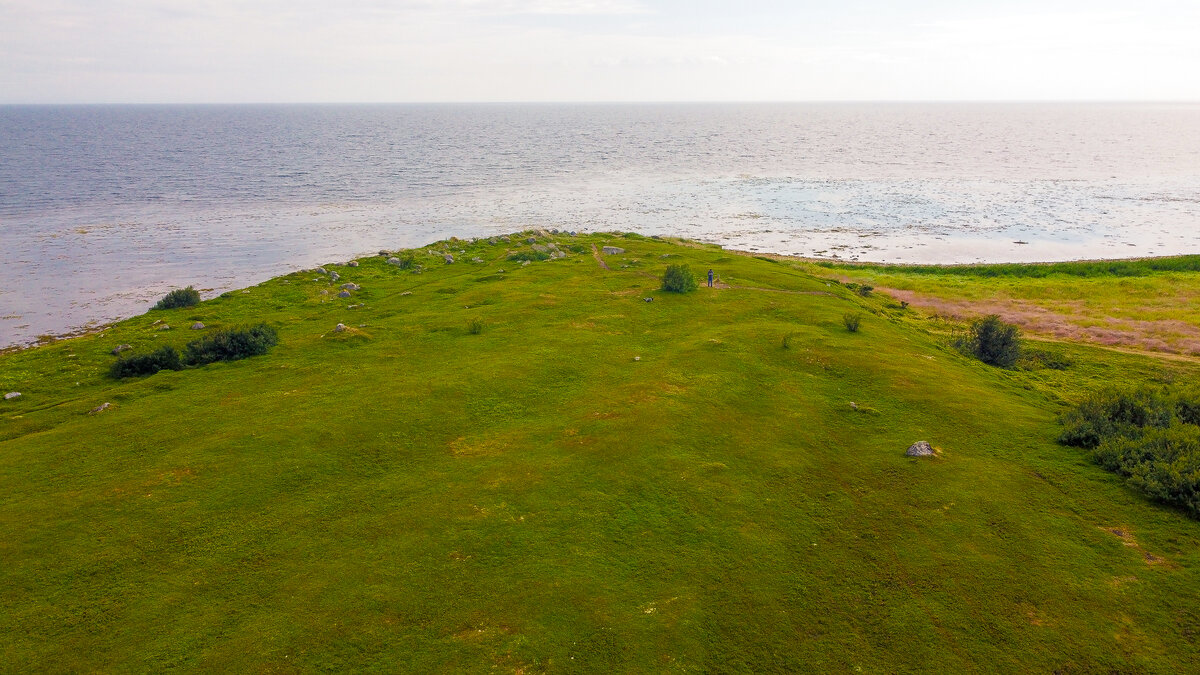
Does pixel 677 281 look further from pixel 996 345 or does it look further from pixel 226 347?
pixel 226 347

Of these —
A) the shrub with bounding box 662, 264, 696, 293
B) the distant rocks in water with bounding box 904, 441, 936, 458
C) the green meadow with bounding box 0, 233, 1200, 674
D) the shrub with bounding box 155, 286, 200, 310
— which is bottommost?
the green meadow with bounding box 0, 233, 1200, 674

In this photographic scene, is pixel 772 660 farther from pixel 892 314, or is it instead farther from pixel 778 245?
pixel 778 245

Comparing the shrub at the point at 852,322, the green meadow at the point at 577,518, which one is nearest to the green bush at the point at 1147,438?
the green meadow at the point at 577,518

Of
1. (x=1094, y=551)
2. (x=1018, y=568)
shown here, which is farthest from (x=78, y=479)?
(x=1094, y=551)

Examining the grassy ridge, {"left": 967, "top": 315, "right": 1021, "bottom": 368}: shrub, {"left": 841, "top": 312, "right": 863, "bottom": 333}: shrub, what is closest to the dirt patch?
the grassy ridge

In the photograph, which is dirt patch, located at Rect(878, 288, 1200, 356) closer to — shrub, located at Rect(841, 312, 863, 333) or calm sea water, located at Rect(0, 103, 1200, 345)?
shrub, located at Rect(841, 312, 863, 333)
